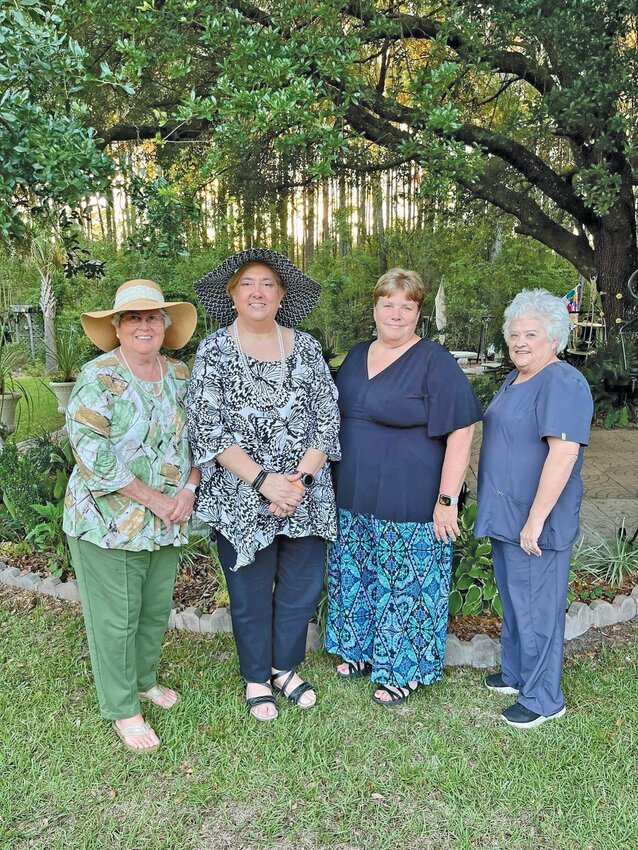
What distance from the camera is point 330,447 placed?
2.40 m

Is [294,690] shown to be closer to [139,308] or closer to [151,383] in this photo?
[151,383]

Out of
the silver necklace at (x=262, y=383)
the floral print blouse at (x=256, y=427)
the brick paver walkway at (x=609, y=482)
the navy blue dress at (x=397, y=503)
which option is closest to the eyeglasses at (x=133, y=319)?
the floral print blouse at (x=256, y=427)

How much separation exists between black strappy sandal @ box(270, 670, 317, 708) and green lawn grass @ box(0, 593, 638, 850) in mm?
59

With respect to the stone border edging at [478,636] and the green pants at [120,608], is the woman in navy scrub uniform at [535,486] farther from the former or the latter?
the green pants at [120,608]

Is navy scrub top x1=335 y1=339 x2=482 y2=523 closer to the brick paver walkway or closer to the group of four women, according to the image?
the group of four women

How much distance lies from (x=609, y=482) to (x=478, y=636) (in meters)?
3.42

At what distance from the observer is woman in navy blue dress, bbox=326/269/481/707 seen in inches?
92.0

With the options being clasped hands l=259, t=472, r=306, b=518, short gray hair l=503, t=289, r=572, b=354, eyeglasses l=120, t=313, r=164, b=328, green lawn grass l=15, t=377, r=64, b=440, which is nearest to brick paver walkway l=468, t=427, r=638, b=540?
short gray hair l=503, t=289, r=572, b=354

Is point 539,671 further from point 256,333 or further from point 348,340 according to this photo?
point 348,340

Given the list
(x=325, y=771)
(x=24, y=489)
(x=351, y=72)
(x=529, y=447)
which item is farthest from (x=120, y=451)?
(x=351, y=72)

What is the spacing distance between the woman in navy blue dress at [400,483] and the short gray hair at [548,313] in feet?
1.00

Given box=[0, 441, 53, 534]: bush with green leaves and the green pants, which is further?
box=[0, 441, 53, 534]: bush with green leaves

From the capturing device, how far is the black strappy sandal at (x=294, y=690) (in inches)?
101

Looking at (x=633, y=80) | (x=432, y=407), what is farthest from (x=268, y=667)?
(x=633, y=80)
